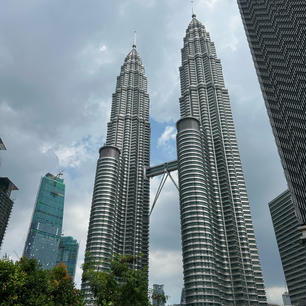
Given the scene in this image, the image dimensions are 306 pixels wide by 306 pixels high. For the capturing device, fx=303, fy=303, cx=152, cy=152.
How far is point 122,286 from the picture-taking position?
2253 inches

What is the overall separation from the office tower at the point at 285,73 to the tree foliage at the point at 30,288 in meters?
76.9

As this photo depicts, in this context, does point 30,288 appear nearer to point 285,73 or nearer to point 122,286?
point 122,286

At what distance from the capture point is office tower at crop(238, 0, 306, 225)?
115 meters

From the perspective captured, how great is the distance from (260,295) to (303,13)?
14376 cm

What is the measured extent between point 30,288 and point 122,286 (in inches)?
642

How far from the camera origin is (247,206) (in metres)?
190

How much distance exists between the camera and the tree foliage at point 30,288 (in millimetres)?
45469

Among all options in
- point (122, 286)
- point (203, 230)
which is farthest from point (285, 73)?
point (122, 286)

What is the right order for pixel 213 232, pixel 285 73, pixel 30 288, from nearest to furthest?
pixel 30 288, pixel 285 73, pixel 213 232

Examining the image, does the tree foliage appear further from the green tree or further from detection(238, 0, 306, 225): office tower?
detection(238, 0, 306, 225): office tower

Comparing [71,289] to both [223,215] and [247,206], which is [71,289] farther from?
[247,206]

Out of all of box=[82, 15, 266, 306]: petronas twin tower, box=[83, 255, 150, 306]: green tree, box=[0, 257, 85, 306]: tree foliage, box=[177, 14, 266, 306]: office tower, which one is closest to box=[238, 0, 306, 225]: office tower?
box=[177, 14, 266, 306]: office tower

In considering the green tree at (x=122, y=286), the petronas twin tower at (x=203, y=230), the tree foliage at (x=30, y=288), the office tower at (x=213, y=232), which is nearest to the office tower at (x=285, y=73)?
the office tower at (x=213, y=232)

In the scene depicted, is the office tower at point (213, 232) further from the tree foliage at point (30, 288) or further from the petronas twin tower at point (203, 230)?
the tree foliage at point (30, 288)
